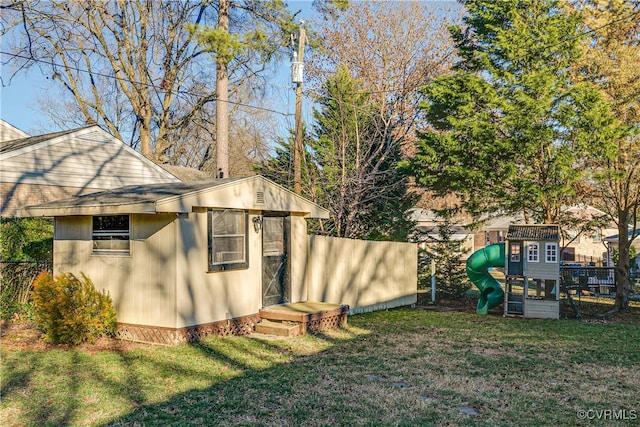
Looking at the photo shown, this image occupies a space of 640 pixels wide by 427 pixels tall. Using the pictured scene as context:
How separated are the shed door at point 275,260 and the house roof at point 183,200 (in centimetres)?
35

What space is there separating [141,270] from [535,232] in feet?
30.0

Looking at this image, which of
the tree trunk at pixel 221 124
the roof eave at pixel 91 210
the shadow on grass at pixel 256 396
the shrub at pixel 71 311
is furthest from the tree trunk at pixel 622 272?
the shrub at pixel 71 311

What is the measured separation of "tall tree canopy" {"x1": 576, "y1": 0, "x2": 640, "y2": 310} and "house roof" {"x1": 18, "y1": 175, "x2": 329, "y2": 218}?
7.98m

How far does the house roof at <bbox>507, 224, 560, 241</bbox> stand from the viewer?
12.4m

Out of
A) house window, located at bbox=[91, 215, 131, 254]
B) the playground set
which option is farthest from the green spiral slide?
house window, located at bbox=[91, 215, 131, 254]

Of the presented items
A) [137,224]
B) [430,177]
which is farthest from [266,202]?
[430,177]

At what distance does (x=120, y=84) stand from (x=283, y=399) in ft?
64.7

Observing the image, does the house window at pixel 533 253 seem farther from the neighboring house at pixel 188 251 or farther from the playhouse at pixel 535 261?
the neighboring house at pixel 188 251

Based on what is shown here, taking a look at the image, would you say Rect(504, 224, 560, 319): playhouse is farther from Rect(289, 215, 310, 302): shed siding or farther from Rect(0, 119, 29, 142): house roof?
Rect(0, 119, 29, 142): house roof

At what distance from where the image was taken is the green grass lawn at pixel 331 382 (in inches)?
192

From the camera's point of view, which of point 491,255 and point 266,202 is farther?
point 491,255

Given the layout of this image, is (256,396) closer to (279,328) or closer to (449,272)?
(279,328)

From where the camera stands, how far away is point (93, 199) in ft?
27.8

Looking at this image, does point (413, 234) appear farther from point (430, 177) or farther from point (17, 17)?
point (17, 17)
